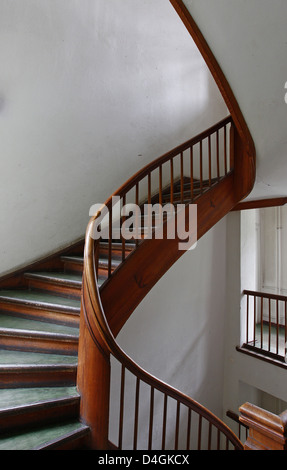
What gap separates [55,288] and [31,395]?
1.02 metres

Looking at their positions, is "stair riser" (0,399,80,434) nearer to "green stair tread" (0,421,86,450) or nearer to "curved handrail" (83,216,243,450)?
"green stair tread" (0,421,86,450)

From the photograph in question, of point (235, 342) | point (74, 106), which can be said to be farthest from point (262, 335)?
point (74, 106)

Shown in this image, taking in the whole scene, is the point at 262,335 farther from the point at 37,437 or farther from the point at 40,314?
the point at 37,437

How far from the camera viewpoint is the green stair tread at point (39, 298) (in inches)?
90.6

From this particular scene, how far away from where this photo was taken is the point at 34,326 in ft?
7.26

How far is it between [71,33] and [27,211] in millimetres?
1915

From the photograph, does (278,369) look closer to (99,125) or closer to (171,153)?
(171,153)

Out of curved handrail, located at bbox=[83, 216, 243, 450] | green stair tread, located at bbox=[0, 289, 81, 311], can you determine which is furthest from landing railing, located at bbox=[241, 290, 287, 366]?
green stair tread, located at bbox=[0, 289, 81, 311]

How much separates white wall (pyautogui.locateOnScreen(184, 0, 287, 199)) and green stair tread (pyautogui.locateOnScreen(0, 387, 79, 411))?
2.51 metres

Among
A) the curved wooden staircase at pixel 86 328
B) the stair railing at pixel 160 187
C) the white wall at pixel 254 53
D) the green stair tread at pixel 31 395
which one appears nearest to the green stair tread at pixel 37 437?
the curved wooden staircase at pixel 86 328
